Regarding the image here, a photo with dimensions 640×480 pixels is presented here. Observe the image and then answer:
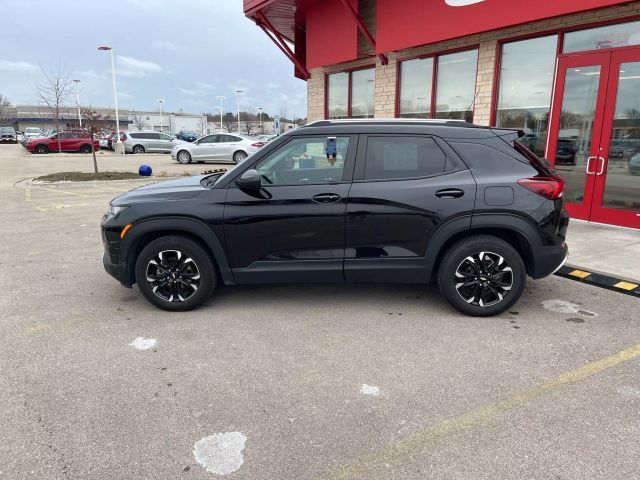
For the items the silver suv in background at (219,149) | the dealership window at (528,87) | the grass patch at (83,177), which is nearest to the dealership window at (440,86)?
the dealership window at (528,87)

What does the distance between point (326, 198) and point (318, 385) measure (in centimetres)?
173

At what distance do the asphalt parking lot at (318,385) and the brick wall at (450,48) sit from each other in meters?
4.85

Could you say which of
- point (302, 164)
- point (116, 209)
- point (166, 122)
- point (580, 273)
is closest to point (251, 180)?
point (302, 164)

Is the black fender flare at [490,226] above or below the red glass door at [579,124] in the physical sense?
below

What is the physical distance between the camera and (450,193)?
4.17 meters

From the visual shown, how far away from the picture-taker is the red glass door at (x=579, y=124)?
7.36 m

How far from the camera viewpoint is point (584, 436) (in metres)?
2.61

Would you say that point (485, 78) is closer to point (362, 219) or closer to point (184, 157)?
point (362, 219)

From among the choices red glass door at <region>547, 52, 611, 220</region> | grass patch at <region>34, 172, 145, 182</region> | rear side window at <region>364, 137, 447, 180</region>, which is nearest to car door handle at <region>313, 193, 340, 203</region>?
rear side window at <region>364, 137, 447, 180</region>

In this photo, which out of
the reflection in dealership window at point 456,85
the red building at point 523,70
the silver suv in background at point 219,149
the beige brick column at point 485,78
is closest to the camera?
the red building at point 523,70

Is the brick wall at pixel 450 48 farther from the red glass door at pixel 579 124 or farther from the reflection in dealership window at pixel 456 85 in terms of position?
the red glass door at pixel 579 124

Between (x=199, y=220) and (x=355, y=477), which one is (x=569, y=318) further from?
(x=199, y=220)

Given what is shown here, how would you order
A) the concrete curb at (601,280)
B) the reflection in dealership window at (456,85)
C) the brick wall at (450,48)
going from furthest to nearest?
the reflection in dealership window at (456,85)
the brick wall at (450,48)
the concrete curb at (601,280)

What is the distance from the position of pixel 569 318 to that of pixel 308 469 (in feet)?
10.1
